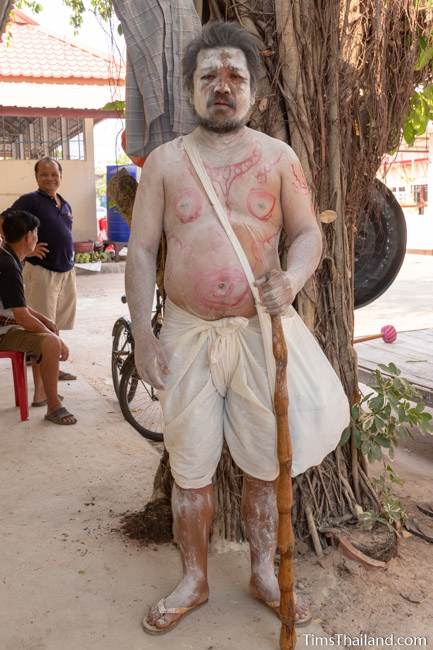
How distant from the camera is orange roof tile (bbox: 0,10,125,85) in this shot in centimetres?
1465

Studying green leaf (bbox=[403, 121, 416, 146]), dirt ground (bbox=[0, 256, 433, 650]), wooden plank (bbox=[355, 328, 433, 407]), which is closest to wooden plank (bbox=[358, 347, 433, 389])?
wooden plank (bbox=[355, 328, 433, 407])

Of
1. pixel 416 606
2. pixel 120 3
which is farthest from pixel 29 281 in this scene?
pixel 416 606

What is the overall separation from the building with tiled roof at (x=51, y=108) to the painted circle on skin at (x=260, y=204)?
11834mm

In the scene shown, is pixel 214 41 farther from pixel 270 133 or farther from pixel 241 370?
pixel 241 370

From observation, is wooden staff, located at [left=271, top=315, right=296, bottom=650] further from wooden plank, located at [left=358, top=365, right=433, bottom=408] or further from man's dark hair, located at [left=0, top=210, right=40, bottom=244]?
man's dark hair, located at [left=0, top=210, right=40, bottom=244]

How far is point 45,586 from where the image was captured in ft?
9.80

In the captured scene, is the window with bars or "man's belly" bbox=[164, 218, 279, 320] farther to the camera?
the window with bars

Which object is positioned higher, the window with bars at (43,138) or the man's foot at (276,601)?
the window with bars at (43,138)

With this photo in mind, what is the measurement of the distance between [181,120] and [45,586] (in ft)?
6.68

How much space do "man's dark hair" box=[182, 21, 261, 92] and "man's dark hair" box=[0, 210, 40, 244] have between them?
3.02 metres

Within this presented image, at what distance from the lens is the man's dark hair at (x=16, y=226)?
528 centimetres

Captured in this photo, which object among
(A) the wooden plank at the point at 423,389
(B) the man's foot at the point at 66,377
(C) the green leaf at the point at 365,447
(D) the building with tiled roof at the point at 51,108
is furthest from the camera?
(D) the building with tiled roof at the point at 51,108

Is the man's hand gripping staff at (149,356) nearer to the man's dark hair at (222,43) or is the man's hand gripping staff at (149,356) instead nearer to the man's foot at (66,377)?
the man's dark hair at (222,43)

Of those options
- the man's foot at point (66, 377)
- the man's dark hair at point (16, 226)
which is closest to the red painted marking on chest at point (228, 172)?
the man's dark hair at point (16, 226)
